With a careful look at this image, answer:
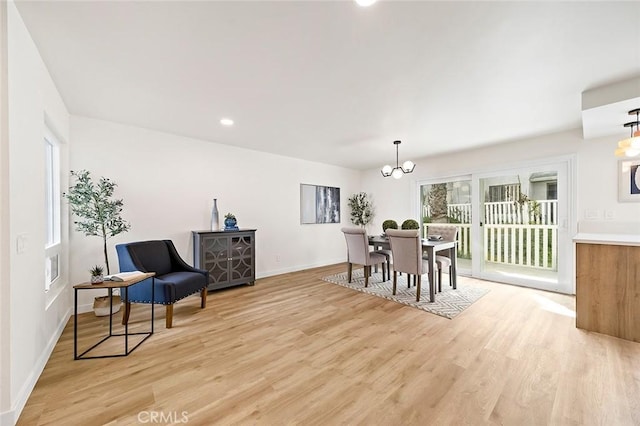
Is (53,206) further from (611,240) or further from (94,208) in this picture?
(611,240)

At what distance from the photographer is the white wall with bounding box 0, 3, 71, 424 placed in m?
1.43

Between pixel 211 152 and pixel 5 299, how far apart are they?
10.2ft

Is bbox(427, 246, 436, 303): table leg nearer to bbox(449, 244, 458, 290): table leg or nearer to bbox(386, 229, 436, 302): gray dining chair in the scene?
bbox(386, 229, 436, 302): gray dining chair

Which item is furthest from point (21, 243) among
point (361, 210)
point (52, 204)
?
point (361, 210)

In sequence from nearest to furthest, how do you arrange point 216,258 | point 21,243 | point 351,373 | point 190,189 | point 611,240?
point 21,243 < point 351,373 < point 611,240 < point 216,258 < point 190,189

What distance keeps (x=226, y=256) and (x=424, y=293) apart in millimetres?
3039

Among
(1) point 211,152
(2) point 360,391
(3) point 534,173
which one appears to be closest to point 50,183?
(1) point 211,152

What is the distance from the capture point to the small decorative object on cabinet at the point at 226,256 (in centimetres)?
369

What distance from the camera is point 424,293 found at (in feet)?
12.0

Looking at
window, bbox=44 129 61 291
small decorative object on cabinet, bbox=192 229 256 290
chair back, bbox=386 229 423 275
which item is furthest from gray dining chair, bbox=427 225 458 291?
window, bbox=44 129 61 291

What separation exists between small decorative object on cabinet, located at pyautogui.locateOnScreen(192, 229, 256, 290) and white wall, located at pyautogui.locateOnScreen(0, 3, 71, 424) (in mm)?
1676

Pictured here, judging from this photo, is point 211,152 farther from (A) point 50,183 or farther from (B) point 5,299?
(B) point 5,299

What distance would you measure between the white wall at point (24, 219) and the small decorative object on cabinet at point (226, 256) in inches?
66.0

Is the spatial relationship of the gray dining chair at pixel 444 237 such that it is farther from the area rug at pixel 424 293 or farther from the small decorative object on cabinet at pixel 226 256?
the small decorative object on cabinet at pixel 226 256
